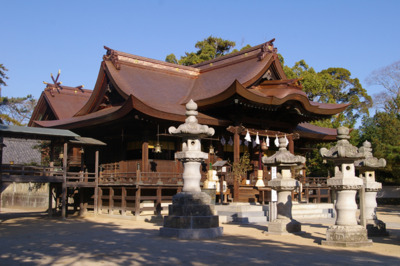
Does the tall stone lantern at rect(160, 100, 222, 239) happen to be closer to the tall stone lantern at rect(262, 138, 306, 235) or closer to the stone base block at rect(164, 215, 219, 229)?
the stone base block at rect(164, 215, 219, 229)

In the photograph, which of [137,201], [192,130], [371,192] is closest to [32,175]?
[137,201]

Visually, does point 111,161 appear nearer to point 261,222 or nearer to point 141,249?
point 261,222

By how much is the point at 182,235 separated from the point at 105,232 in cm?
321

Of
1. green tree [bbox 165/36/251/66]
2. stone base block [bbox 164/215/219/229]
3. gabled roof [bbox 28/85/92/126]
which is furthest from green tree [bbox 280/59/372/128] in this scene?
stone base block [bbox 164/215/219/229]

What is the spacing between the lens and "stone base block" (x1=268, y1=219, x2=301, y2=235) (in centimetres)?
1313

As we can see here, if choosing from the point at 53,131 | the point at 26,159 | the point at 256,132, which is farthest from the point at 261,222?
the point at 26,159

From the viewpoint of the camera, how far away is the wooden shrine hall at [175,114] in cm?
2122

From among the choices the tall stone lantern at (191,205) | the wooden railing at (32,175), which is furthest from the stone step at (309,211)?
the wooden railing at (32,175)

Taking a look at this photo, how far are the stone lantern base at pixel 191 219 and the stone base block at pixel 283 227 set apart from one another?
168cm

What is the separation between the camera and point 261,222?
1788 centimetres

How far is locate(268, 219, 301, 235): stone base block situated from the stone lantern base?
168 centimetres

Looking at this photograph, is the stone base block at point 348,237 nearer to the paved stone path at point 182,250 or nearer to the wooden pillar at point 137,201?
the paved stone path at point 182,250

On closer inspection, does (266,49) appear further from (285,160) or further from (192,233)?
(192,233)

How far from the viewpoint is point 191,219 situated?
12531mm
